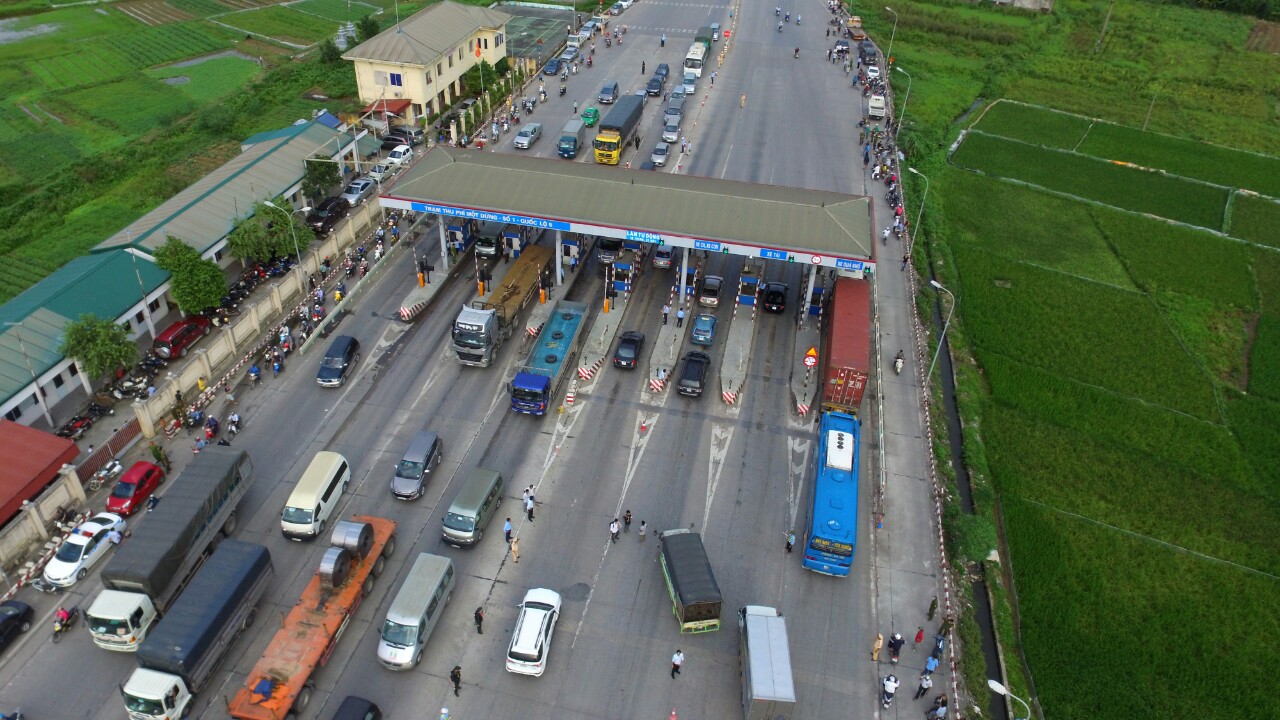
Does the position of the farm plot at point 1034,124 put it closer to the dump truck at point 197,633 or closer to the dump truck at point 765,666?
the dump truck at point 765,666

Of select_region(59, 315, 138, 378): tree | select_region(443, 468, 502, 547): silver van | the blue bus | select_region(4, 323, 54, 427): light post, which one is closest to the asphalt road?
select_region(443, 468, 502, 547): silver van

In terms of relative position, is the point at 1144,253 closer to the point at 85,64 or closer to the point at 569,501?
the point at 569,501

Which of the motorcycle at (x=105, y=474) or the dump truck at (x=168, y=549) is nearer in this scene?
the dump truck at (x=168, y=549)

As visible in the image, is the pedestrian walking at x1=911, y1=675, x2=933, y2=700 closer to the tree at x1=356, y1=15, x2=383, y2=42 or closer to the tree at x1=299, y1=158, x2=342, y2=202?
the tree at x1=299, y1=158, x2=342, y2=202

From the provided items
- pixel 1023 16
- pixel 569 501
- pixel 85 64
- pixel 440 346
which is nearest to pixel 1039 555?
pixel 569 501

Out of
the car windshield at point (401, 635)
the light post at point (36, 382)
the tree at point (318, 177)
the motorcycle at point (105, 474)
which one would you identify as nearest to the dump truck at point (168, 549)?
the motorcycle at point (105, 474)

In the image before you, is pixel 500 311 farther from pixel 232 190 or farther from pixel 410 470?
pixel 232 190
